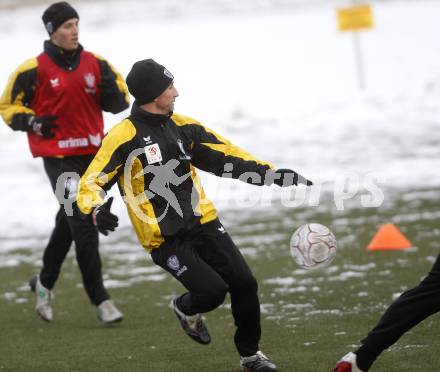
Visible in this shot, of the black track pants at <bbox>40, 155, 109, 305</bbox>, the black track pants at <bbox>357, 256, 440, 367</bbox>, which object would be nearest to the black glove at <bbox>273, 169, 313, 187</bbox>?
the black track pants at <bbox>357, 256, 440, 367</bbox>

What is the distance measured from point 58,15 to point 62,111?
2.49 ft

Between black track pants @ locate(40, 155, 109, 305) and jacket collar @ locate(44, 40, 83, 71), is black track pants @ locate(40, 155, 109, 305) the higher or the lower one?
the lower one

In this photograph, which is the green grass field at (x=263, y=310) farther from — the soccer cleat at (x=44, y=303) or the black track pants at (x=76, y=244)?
the black track pants at (x=76, y=244)

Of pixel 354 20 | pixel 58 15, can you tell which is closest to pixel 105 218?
pixel 58 15

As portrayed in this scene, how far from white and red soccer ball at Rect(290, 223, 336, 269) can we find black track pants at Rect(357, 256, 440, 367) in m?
1.02

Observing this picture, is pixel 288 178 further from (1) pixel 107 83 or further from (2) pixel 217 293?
(1) pixel 107 83

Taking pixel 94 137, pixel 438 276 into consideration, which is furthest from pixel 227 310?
pixel 438 276

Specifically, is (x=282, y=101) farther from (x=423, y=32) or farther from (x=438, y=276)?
(x=438, y=276)

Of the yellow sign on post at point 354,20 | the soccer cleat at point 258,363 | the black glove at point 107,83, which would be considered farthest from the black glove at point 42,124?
the yellow sign on post at point 354,20

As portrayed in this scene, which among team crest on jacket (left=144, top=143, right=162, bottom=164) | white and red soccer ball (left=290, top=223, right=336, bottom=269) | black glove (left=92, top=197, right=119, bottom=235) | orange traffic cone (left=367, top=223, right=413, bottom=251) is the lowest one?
orange traffic cone (left=367, top=223, right=413, bottom=251)

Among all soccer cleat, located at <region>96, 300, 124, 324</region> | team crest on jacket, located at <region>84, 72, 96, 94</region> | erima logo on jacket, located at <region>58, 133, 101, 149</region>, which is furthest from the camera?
team crest on jacket, located at <region>84, 72, 96, 94</region>

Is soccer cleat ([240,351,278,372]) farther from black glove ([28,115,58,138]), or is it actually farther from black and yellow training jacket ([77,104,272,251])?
black glove ([28,115,58,138])

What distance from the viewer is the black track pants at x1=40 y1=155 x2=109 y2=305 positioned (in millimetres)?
8344

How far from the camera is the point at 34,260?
11.3 meters
